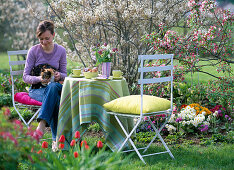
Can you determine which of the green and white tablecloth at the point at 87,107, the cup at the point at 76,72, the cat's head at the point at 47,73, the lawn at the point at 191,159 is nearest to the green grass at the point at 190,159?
the lawn at the point at 191,159

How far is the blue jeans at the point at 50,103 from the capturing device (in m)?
3.80

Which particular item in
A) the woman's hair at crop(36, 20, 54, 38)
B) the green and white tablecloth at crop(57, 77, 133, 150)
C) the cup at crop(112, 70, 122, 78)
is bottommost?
the green and white tablecloth at crop(57, 77, 133, 150)

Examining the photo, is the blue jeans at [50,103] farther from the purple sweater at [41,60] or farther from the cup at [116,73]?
the cup at [116,73]

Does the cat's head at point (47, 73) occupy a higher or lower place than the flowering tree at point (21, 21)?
lower

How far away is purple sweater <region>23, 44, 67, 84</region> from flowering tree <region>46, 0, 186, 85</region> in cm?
119

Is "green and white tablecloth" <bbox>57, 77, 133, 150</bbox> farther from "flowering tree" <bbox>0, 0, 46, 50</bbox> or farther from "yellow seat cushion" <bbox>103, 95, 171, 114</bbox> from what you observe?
"flowering tree" <bbox>0, 0, 46, 50</bbox>

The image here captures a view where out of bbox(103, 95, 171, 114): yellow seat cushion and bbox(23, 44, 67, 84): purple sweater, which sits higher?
bbox(23, 44, 67, 84): purple sweater

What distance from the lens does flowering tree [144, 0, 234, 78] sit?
15.9 feet

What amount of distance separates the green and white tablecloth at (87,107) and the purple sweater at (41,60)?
51cm

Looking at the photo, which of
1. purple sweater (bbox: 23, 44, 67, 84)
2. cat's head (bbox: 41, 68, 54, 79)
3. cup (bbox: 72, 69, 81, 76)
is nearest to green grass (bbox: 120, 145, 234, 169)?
cup (bbox: 72, 69, 81, 76)

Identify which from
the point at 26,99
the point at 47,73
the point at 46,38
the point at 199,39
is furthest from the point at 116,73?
the point at 199,39

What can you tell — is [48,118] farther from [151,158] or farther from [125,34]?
[125,34]

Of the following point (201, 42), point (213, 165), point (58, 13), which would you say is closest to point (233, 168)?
point (213, 165)

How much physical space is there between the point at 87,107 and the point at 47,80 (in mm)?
694
